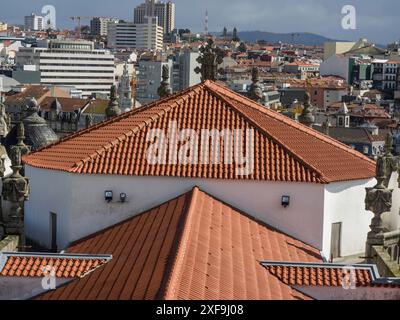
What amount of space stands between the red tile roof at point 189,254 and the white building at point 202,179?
51 centimetres

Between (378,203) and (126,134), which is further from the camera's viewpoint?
(126,134)

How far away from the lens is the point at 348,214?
26.4 m

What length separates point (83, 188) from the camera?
25297 mm

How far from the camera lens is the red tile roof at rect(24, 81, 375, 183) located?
25062 millimetres

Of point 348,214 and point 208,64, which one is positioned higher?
point 208,64

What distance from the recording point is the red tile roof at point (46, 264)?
66.7ft

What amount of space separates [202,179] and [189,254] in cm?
618

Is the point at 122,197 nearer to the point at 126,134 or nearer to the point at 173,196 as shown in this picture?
the point at 173,196

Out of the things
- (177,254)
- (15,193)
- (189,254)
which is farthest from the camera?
(15,193)

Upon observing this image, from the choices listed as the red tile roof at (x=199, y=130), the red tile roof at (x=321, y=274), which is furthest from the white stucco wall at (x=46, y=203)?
the red tile roof at (x=321, y=274)

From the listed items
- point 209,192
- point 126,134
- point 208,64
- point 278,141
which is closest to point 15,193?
point 126,134

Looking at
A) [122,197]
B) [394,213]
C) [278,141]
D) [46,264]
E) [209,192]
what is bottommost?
[394,213]
